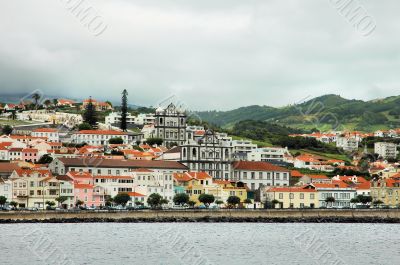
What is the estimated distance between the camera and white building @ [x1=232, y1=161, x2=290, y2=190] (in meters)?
118

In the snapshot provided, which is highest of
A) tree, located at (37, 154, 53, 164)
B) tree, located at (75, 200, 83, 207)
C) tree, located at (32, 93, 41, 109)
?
tree, located at (32, 93, 41, 109)

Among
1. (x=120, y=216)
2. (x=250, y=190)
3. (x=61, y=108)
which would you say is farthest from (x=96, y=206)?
(x=61, y=108)

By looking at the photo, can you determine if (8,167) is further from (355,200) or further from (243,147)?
(243,147)

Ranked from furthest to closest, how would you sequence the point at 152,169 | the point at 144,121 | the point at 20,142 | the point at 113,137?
the point at 144,121, the point at 113,137, the point at 20,142, the point at 152,169

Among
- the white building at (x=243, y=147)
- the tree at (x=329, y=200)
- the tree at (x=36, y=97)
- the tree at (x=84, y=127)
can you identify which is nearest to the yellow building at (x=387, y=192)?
the tree at (x=329, y=200)

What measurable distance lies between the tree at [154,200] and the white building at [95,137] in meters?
50.1

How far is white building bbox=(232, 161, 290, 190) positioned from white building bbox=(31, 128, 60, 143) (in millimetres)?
38398

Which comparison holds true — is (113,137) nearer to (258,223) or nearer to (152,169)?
(152,169)

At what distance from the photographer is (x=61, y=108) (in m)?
197

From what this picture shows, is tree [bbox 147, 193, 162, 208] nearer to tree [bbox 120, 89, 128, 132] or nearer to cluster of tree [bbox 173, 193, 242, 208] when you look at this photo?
cluster of tree [bbox 173, 193, 242, 208]

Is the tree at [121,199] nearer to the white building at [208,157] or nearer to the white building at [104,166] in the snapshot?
the white building at [104,166]

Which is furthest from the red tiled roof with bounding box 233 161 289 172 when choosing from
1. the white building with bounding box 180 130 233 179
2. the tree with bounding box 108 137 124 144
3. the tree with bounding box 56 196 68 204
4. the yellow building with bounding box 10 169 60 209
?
the tree with bounding box 56 196 68 204

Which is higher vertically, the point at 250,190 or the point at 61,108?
the point at 61,108

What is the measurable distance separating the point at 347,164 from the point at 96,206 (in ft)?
217
